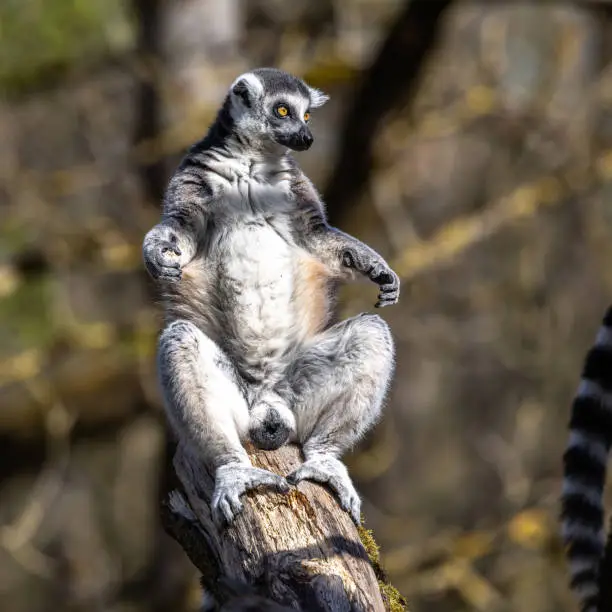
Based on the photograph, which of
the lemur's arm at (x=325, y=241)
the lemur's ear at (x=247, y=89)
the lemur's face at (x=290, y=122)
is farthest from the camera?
the lemur's ear at (x=247, y=89)

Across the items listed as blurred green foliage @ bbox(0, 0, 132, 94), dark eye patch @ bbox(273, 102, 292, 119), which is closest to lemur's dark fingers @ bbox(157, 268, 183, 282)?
dark eye patch @ bbox(273, 102, 292, 119)

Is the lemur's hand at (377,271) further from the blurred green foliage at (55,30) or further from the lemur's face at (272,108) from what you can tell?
the blurred green foliage at (55,30)

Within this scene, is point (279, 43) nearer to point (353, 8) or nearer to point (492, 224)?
point (353, 8)

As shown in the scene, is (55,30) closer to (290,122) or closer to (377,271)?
(290,122)

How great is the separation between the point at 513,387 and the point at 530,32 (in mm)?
4278

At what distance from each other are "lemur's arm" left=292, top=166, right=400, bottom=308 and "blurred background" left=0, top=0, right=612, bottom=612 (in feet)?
12.1

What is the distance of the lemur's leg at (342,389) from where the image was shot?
4078mm

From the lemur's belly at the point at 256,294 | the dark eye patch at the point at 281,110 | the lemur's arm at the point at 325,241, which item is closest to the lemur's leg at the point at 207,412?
the lemur's belly at the point at 256,294

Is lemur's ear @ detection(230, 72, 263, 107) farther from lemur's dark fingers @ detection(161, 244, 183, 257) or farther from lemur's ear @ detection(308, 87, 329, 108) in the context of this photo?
lemur's dark fingers @ detection(161, 244, 183, 257)

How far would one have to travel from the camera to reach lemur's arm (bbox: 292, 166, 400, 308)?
13.9 ft

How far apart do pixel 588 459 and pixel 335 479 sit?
128cm

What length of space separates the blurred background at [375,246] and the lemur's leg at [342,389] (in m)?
4.18

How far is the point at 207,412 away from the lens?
156 inches

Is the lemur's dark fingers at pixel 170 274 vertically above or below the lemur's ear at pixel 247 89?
below
